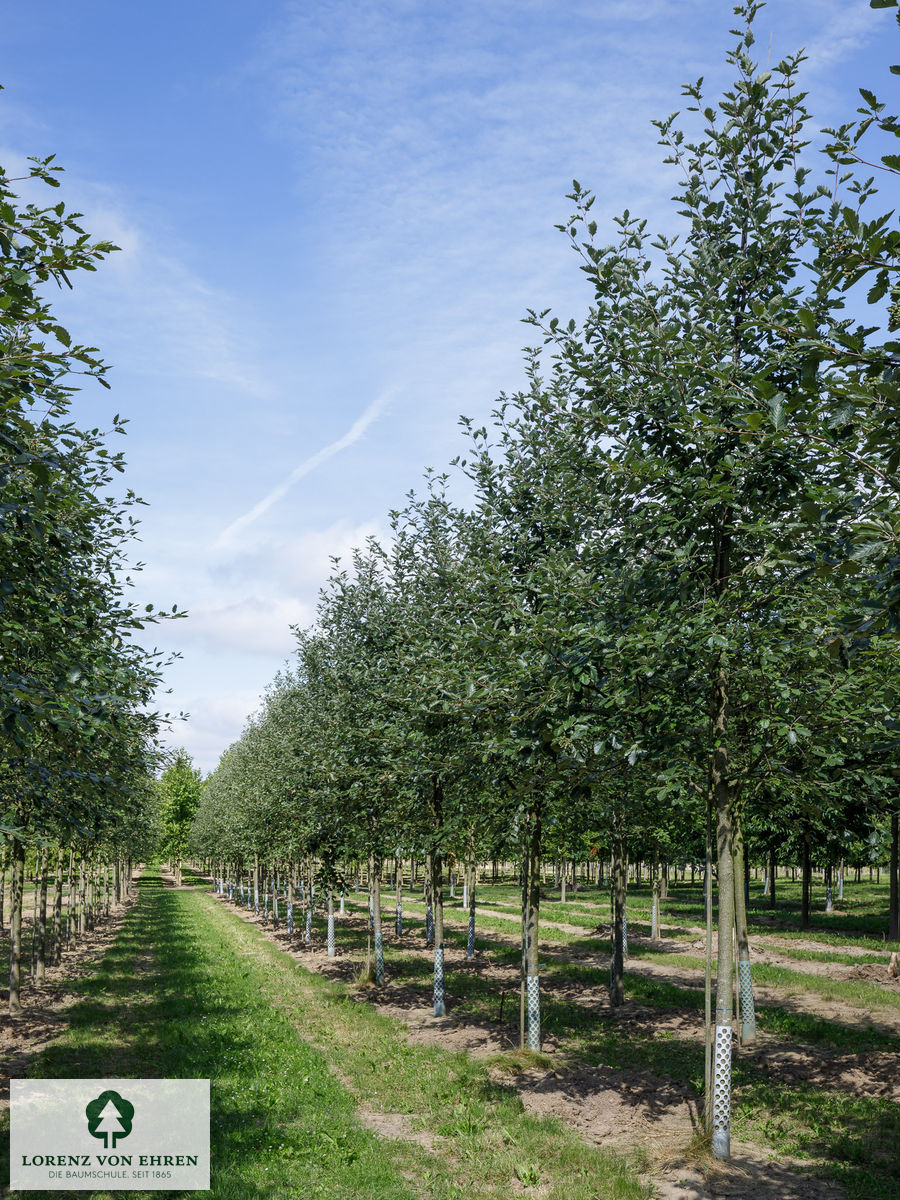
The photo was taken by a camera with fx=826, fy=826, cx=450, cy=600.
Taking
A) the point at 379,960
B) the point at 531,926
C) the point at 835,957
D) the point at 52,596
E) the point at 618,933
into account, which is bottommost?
the point at 835,957

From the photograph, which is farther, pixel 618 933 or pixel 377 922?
pixel 377 922

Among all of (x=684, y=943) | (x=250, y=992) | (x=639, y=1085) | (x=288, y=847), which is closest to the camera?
(x=639, y=1085)

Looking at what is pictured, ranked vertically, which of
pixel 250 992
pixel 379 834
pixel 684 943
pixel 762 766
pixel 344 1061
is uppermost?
pixel 762 766

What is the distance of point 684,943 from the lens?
34.0 metres

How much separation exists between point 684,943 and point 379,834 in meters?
18.0

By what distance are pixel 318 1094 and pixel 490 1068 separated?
3363mm

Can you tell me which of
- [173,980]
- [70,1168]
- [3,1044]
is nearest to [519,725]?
[70,1168]

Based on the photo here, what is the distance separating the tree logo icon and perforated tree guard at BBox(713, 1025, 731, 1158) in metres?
7.27

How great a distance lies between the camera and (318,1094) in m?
12.7

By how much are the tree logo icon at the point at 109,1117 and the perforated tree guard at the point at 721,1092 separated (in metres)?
7.27

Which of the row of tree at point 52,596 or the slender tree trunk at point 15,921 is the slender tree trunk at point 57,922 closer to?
the slender tree trunk at point 15,921

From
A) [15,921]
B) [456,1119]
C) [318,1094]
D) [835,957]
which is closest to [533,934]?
[456,1119]

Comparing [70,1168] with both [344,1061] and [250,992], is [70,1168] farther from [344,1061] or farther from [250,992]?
[250,992]

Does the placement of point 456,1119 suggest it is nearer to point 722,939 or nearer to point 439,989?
point 722,939
